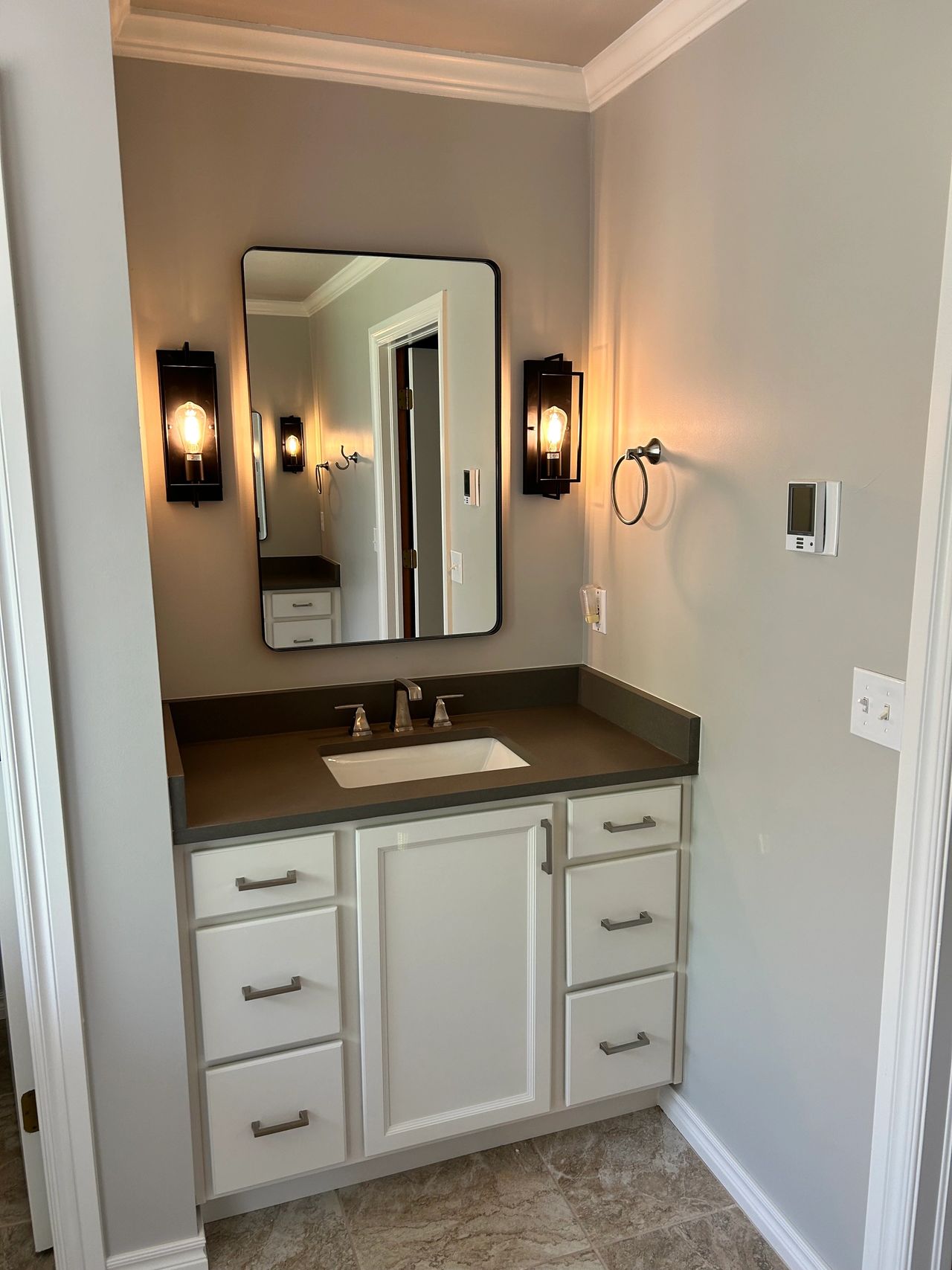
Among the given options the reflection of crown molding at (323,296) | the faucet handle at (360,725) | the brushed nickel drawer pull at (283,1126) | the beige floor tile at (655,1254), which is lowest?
the beige floor tile at (655,1254)

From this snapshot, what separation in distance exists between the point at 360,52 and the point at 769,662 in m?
1.62

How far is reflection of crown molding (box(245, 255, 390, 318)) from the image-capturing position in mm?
2273

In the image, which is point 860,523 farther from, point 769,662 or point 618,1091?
point 618,1091

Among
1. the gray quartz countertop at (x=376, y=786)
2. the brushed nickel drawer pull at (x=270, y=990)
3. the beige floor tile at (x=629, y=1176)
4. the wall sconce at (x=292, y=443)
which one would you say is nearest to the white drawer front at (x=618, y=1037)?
the beige floor tile at (x=629, y=1176)

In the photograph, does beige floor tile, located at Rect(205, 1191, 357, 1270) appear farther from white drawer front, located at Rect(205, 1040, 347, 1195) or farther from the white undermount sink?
the white undermount sink

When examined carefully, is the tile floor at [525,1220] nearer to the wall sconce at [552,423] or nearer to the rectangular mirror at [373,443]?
the rectangular mirror at [373,443]

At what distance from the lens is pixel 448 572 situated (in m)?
2.52

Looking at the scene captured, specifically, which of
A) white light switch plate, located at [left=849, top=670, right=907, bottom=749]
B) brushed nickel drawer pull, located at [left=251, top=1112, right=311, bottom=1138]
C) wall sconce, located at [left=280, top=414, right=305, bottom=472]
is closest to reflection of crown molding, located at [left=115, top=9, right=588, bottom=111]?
wall sconce, located at [left=280, top=414, right=305, bottom=472]

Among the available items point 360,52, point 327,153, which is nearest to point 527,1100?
point 327,153

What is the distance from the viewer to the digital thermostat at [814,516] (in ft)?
5.63

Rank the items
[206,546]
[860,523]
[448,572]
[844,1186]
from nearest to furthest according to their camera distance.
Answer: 1. [860,523]
2. [844,1186]
3. [206,546]
4. [448,572]

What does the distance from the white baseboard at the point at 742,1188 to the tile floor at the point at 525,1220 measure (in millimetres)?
22

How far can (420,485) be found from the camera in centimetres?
247

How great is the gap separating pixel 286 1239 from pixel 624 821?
1.10 m
